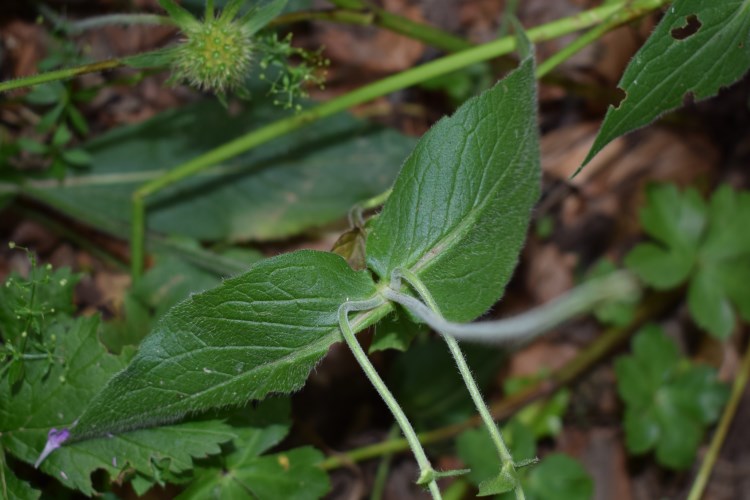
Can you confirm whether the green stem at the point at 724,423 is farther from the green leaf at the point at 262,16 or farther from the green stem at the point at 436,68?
the green leaf at the point at 262,16

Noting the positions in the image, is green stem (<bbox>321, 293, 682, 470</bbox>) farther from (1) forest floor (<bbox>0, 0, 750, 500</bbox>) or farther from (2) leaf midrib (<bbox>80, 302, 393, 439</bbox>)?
(2) leaf midrib (<bbox>80, 302, 393, 439</bbox>)

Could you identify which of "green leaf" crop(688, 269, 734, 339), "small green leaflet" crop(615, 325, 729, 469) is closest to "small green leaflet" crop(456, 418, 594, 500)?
"small green leaflet" crop(615, 325, 729, 469)

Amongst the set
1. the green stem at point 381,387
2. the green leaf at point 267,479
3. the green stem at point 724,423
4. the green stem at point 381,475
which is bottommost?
the green stem at point 724,423

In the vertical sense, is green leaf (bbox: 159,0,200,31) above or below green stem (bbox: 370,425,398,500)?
above

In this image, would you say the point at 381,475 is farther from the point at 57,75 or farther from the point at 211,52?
the point at 57,75

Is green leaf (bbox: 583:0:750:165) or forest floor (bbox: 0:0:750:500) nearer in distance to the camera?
green leaf (bbox: 583:0:750:165)

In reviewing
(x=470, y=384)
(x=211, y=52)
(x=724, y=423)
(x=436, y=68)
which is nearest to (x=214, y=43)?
(x=211, y=52)

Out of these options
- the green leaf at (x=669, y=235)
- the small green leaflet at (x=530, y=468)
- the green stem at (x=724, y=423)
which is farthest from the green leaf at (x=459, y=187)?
the green stem at (x=724, y=423)
